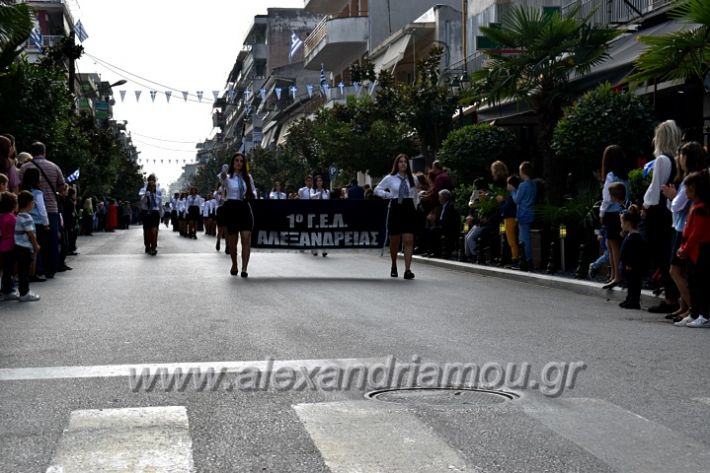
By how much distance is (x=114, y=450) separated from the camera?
5449 mm

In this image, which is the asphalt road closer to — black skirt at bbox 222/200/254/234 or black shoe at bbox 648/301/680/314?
black shoe at bbox 648/301/680/314

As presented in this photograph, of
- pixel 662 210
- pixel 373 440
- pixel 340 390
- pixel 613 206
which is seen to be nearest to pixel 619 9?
pixel 613 206

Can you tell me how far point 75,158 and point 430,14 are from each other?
15142 millimetres

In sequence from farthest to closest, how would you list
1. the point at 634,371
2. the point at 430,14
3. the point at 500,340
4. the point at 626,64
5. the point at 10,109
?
the point at 430,14
the point at 10,109
the point at 626,64
the point at 500,340
the point at 634,371

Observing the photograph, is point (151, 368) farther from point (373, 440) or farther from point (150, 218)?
point (150, 218)

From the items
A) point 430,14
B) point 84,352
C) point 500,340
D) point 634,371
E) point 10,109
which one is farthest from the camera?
point 430,14

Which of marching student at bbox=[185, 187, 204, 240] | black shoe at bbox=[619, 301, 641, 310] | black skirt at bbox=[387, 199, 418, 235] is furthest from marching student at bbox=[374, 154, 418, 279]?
marching student at bbox=[185, 187, 204, 240]

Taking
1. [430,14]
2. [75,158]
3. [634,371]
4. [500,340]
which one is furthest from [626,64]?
[75,158]

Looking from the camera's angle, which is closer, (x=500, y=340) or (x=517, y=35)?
(x=500, y=340)

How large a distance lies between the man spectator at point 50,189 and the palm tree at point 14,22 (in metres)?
2.75

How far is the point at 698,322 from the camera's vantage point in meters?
11.1

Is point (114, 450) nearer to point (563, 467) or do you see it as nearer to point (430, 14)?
point (563, 467)

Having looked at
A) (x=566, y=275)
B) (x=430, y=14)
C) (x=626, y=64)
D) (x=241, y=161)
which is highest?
(x=430, y=14)

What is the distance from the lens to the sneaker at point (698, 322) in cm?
1106
